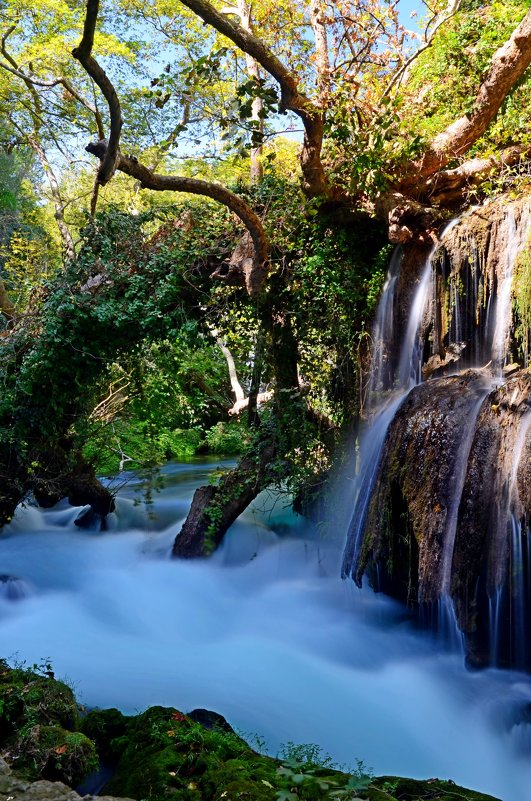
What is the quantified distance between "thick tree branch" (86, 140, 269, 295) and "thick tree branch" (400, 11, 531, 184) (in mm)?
2177

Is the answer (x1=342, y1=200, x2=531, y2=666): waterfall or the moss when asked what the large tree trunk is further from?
the moss

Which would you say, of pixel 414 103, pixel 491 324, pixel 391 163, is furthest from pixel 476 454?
pixel 414 103

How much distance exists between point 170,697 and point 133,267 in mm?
6016

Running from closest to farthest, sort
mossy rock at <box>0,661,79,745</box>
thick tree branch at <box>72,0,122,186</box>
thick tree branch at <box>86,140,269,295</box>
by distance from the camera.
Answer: mossy rock at <box>0,661,79,745</box>
thick tree branch at <box>72,0,122,186</box>
thick tree branch at <box>86,140,269,295</box>

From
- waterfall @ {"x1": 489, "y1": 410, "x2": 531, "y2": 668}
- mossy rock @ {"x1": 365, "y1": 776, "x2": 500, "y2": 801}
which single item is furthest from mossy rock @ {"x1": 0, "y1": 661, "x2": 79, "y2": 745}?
waterfall @ {"x1": 489, "y1": 410, "x2": 531, "y2": 668}

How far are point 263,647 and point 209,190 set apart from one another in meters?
5.12

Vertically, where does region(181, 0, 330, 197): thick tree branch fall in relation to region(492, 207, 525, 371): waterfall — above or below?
above

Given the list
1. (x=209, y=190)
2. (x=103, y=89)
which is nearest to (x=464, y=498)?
(x=209, y=190)

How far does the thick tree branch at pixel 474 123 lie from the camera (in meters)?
7.98

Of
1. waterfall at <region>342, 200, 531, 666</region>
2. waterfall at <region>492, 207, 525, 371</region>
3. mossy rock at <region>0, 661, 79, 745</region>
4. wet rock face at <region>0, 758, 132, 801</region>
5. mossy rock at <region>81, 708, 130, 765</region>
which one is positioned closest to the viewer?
wet rock face at <region>0, 758, 132, 801</region>

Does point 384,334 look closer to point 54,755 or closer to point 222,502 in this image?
point 222,502

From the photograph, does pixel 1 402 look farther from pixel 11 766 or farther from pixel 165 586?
pixel 11 766

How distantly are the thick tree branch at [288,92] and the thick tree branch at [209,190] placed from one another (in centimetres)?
107

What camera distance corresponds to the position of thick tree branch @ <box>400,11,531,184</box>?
7.98 m
